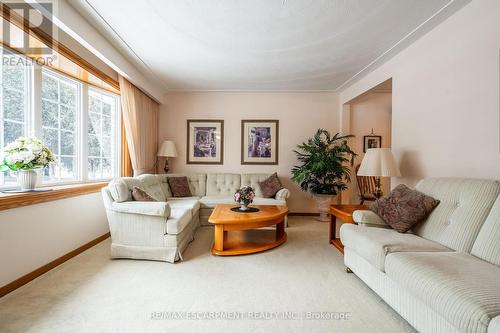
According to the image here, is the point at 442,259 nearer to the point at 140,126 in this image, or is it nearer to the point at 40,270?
the point at 40,270

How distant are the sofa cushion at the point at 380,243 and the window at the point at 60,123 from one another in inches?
135

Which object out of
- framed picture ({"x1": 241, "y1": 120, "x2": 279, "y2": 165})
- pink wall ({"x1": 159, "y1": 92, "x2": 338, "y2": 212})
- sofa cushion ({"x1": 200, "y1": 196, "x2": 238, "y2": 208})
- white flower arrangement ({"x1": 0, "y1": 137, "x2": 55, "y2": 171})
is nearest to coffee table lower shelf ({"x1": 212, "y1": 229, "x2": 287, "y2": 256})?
sofa cushion ({"x1": 200, "y1": 196, "x2": 238, "y2": 208})

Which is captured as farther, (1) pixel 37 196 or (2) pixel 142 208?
(2) pixel 142 208

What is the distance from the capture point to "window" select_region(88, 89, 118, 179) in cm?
334

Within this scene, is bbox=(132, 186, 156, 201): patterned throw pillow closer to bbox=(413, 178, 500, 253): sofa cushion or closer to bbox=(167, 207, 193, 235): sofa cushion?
bbox=(167, 207, 193, 235): sofa cushion

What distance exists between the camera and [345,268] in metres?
2.45

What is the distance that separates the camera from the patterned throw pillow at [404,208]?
6.72 ft

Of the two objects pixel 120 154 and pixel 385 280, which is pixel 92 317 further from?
pixel 120 154

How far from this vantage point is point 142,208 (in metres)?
2.49

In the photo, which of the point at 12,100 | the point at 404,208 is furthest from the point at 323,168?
the point at 12,100

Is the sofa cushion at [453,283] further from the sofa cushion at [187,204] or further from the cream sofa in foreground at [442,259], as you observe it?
the sofa cushion at [187,204]

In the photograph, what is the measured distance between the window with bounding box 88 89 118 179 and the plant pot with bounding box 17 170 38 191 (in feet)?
3.60

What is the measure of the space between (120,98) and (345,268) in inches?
159

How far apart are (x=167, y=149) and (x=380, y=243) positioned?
3984 mm
